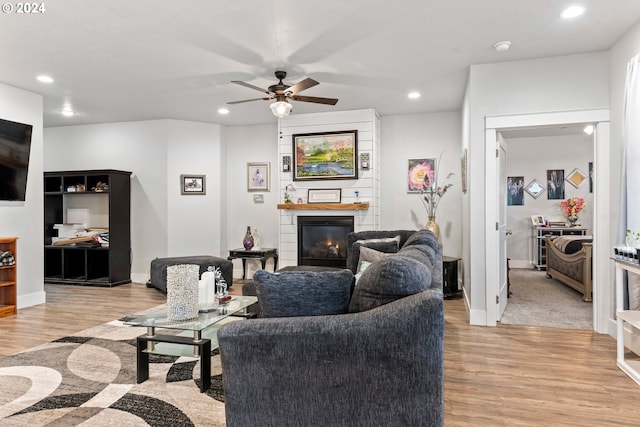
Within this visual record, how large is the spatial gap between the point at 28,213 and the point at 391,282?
522cm

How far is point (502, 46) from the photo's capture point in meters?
3.62

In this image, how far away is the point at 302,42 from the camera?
Answer: 3.57m

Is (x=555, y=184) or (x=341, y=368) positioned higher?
(x=555, y=184)

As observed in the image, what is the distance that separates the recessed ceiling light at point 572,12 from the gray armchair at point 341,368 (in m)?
2.83

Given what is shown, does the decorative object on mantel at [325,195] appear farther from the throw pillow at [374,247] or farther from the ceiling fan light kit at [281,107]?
the ceiling fan light kit at [281,107]

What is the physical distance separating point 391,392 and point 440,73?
154 inches

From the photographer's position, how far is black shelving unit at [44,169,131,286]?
6262 mm

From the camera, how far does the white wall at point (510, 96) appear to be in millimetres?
3836

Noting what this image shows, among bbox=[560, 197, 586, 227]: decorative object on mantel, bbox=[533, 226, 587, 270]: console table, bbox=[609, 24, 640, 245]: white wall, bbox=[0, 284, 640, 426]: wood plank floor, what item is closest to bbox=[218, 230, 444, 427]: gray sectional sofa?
bbox=[0, 284, 640, 426]: wood plank floor

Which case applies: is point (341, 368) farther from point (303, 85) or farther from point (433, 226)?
point (433, 226)

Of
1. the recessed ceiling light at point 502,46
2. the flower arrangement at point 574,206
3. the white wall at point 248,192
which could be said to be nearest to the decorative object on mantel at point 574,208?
the flower arrangement at point 574,206

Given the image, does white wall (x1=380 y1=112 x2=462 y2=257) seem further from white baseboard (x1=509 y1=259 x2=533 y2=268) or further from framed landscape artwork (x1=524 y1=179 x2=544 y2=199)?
framed landscape artwork (x1=524 y1=179 x2=544 y2=199)

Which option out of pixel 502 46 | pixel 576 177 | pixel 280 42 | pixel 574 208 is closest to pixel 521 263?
pixel 574 208

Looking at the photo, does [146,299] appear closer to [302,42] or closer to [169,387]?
[169,387]
